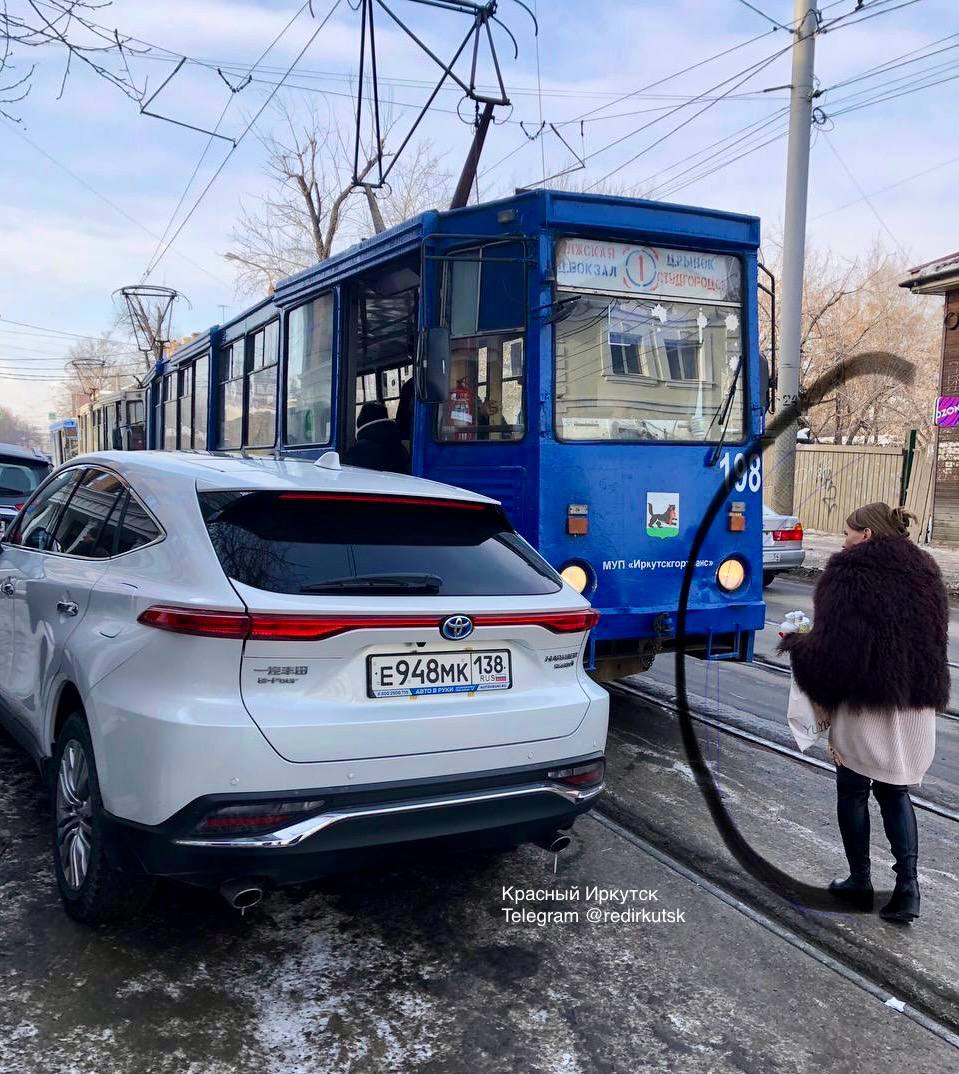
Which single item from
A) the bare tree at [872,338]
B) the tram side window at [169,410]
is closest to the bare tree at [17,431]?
the bare tree at [872,338]

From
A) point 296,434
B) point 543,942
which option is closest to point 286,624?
→ point 543,942

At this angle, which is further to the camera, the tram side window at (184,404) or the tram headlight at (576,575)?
the tram side window at (184,404)

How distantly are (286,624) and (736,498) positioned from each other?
3.86 metres

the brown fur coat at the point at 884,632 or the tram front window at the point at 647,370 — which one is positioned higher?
the tram front window at the point at 647,370

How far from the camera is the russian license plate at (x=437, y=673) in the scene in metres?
3.14

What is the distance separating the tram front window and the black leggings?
2.64m

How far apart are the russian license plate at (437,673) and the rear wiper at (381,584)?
0.73ft

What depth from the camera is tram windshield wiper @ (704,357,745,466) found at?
241 inches

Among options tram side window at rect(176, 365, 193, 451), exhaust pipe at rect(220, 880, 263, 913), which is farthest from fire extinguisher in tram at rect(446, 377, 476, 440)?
tram side window at rect(176, 365, 193, 451)

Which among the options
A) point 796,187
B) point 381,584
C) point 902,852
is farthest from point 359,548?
point 796,187

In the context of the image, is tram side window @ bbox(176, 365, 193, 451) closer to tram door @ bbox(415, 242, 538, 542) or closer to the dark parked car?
the dark parked car

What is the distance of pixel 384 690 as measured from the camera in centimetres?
314

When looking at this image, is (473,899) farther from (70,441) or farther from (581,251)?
(70,441)

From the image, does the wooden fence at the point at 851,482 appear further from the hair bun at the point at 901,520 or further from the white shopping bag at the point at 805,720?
the white shopping bag at the point at 805,720
